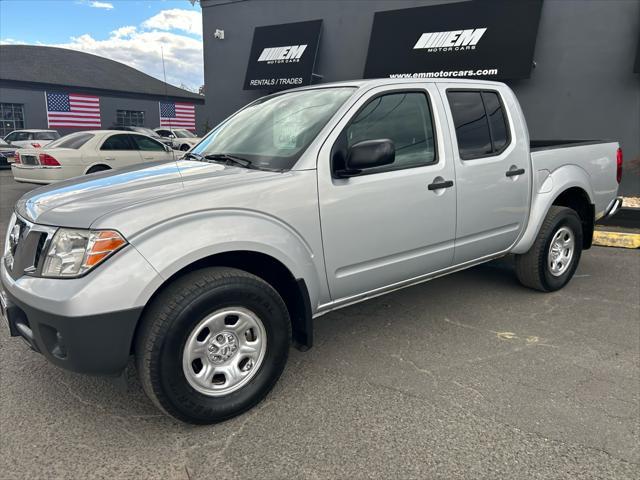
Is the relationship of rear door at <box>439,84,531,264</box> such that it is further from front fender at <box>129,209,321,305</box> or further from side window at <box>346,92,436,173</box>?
front fender at <box>129,209,321,305</box>

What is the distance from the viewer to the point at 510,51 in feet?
33.1

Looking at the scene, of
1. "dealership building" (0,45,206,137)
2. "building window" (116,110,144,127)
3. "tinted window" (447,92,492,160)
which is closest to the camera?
"tinted window" (447,92,492,160)

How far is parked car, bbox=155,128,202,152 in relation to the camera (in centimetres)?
1973

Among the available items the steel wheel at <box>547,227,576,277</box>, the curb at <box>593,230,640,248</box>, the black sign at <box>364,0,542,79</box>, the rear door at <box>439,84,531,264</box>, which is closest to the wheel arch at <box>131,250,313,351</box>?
the rear door at <box>439,84,531,264</box>

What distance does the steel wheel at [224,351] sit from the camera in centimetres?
248

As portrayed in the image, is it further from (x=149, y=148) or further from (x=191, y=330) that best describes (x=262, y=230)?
(x=149, y=148)

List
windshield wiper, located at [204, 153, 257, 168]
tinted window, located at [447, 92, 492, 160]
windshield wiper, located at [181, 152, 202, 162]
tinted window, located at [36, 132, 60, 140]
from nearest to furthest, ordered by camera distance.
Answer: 1. windshield wiper, located at [204, 153, 257, 168]
2. windshield wiper, located at [181, 152, 202, 162]
3. tinted window, located at [447, 92, 492, 160]
4. tinted window, located at [36, 132, 60, 140]

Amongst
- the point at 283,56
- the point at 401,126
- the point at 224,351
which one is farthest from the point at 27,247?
the point at 283,56

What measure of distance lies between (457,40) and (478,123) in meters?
7.75

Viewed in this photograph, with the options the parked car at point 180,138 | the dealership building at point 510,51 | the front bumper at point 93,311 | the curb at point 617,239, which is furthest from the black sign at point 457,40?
the parked car at point 180,138

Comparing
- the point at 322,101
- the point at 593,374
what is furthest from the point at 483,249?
the point at 322,101

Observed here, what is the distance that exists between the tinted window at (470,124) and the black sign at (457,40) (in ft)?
19.2

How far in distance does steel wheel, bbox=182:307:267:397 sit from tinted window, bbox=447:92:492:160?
2.01 m

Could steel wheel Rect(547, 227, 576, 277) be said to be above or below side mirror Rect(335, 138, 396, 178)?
below
